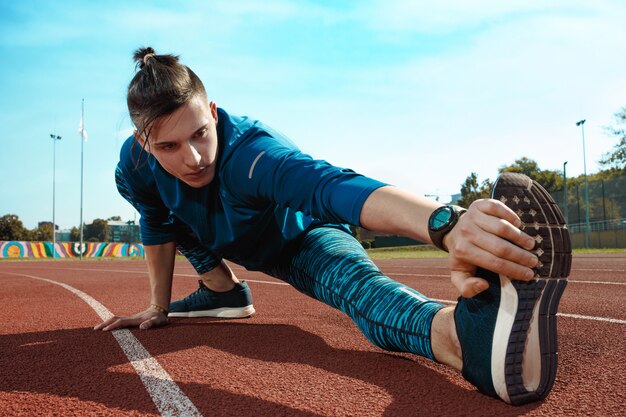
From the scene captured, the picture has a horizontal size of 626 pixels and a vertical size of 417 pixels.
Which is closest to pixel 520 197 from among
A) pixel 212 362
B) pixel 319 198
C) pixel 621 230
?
pixel 319 198

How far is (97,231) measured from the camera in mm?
105625

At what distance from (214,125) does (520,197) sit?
1.54 m

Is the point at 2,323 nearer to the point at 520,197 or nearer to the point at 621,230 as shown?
the point at 520,197

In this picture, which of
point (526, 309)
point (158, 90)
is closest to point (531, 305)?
point (526, 309)

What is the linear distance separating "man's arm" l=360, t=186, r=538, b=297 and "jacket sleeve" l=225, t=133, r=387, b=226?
0.13m

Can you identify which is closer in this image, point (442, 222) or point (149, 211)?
point (442, 222)

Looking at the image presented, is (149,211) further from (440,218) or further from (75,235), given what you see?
(75,235)

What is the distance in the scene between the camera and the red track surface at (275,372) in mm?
1829

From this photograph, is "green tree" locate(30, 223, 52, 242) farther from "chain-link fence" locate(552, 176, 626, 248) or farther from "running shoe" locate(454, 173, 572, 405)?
"running shoe" locate(454, 173, 572, 405)

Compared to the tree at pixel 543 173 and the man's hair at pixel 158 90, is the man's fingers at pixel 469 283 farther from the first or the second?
the tree at pixel 543 173

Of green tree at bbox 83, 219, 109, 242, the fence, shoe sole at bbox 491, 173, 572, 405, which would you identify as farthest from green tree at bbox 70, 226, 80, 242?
shoe sole at bbox 491, 173, 572, 405

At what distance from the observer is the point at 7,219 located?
69.2 meters

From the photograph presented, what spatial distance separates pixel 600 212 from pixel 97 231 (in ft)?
314

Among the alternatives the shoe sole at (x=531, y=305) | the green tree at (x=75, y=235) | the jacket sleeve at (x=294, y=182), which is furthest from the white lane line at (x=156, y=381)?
the green tree at (x=75, y=235)
